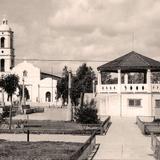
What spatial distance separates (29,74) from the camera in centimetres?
11906

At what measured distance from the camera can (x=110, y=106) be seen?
5438cm

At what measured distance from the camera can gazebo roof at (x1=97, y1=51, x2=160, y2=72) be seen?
176 feet

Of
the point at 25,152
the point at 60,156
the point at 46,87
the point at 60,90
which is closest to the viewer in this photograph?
the point at 60,156

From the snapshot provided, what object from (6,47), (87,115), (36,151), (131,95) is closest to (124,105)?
(131,95)

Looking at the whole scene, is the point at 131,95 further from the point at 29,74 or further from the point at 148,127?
the point at 29,74

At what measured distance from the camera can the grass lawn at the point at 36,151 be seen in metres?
18.0

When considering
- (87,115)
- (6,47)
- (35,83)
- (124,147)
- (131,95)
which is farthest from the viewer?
(35,83)

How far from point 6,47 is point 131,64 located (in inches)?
2497

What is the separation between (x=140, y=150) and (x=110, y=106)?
3246cm

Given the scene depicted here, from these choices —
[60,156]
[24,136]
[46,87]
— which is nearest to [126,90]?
[24,136]

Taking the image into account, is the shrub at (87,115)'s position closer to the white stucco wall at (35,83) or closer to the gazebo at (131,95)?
the gazebo at (131,95)

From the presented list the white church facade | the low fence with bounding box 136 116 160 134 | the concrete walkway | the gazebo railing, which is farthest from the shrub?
the white church facade

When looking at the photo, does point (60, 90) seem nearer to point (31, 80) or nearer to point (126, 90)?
point (31, 80)

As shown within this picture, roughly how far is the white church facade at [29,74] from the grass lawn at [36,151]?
90.6 metres
